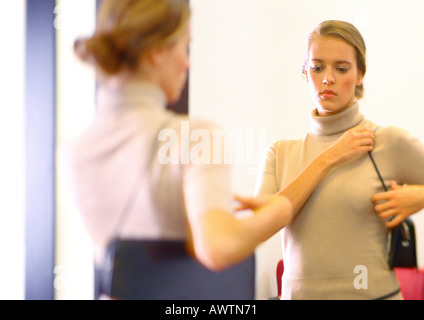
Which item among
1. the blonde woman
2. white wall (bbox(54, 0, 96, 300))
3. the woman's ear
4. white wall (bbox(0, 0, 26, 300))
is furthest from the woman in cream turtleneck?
white wall (bbox(0, 0, 26, 300))

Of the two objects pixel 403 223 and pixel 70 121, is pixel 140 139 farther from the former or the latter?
pixel 403 223

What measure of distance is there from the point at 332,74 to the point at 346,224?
0.27 metres

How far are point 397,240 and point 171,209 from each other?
433 millimetres

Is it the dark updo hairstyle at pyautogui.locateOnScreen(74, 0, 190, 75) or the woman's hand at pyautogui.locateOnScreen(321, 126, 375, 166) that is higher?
the dark updo hairstyle at pyautogui.locateOnScreen(74, 0, 190, 75)

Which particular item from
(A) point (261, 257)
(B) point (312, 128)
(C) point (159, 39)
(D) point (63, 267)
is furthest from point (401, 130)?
(D) point (63, 267)

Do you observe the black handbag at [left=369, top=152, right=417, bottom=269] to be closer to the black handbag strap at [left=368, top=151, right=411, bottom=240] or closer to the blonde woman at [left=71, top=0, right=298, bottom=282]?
the black handbag strap at [left=368, top=151, right=411, bottom=240]

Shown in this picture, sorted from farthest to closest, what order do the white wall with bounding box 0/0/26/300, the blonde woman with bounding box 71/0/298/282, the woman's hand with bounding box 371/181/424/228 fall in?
1. the white wall with bounding box 0/0/26/300
2. the woman's hand with bounding box 371/181/424/228
3. the blonde woman with bounding box 71/0/298/282

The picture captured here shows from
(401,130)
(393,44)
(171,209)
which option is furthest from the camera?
(393,44)

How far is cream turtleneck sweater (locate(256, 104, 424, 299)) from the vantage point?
0.90 metres

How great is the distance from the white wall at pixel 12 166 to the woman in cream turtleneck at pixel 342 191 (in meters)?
0.51

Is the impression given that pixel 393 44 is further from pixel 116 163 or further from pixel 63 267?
pixel 63 267

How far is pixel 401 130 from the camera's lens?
3.00 feet

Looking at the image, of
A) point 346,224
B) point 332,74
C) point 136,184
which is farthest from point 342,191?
point 136,184

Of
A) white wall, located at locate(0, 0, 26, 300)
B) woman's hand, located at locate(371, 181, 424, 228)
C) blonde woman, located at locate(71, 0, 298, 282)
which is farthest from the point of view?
white wall, located at locate(0, 0, 26, 300)
